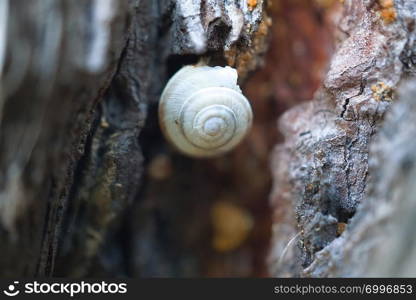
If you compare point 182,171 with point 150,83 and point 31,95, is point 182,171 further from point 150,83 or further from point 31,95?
point 31,95

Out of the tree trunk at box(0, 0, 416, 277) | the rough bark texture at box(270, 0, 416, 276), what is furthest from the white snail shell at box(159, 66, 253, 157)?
the rough bark texture at box(270, 0, 416, 276)

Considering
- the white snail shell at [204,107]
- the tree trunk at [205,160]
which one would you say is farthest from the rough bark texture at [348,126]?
the white snail shell at [204,107]

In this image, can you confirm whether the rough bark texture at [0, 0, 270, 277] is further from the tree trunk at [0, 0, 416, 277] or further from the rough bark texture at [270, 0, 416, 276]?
the rough bark texture at [270, 0, 416, 276]

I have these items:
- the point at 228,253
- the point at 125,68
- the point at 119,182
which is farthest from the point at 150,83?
the point at 228,253

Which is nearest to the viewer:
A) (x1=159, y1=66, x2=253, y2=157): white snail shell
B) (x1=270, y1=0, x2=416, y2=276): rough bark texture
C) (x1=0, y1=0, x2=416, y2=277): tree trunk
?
(x1=0, y1=0, x2=416, y2=277): tree trunk

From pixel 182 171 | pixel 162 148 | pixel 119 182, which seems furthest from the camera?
pixel 182 171

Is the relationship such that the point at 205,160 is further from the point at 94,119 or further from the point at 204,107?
the point at 94,119

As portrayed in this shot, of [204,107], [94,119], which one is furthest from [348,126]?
[94,119]

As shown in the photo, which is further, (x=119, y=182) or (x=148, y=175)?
(x=148, y=175)
